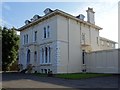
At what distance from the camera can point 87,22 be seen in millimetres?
35375

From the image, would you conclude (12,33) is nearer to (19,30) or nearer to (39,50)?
(19,30)

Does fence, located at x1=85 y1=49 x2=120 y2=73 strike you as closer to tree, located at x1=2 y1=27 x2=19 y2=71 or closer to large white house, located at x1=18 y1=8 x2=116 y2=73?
large white house, located at x1=18 y1=8 x2=116 y2=73

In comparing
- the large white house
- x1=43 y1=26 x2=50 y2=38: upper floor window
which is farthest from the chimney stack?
x1=43 y1=26 x2=50 y2=38: upper floor window

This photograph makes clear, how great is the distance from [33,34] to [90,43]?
9.89m

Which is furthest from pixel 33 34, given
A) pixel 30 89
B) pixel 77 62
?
pixel 30 89

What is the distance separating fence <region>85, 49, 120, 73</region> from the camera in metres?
28.5

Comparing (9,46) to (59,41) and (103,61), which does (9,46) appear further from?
(103,61)

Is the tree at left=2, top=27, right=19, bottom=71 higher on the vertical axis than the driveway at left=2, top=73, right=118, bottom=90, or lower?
higher

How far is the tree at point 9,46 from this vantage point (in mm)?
42450

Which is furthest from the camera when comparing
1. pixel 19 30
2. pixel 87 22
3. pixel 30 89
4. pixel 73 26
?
pixel 19 30

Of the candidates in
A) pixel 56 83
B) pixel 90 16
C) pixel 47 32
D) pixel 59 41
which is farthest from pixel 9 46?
pixel 56 83

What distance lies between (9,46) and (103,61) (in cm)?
2052

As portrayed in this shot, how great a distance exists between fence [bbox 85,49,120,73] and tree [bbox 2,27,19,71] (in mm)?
16573

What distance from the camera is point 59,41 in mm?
29844
